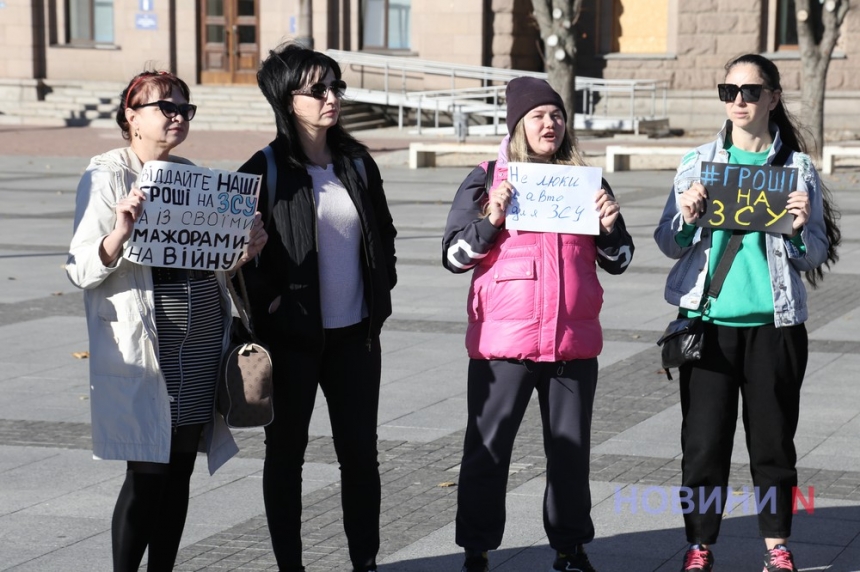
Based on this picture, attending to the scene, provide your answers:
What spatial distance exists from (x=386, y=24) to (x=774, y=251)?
3016cm

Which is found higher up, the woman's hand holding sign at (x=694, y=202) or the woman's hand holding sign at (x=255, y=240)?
the woman's hand holding sign at (x=694, y=202)

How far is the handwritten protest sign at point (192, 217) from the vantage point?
4.27 m

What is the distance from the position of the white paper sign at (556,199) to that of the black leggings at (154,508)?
1.29 m

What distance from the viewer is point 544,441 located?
4.77 m

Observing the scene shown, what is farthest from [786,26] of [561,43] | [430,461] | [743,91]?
[743,91]

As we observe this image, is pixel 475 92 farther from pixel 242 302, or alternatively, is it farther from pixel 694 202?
pixel 242 302

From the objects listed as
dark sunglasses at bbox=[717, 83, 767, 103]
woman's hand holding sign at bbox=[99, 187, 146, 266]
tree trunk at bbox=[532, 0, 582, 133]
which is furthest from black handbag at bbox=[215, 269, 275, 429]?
tree trunk at bbox=[532, 0, 582, 133]

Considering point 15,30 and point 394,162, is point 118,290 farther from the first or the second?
point 15,30

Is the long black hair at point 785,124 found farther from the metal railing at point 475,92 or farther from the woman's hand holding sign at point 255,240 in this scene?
the metal railing at point 475,92

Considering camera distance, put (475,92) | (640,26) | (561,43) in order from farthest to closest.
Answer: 1. (640,26)
2. (475,92)
3. (561,43)

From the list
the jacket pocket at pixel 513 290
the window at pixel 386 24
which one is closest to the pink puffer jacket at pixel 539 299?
the jacket pocket at pixel 513 290

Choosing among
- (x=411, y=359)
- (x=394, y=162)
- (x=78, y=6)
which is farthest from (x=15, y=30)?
(x=411, y=359)

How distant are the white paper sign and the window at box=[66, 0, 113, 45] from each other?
33124mm

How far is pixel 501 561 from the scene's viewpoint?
5.09 metres
